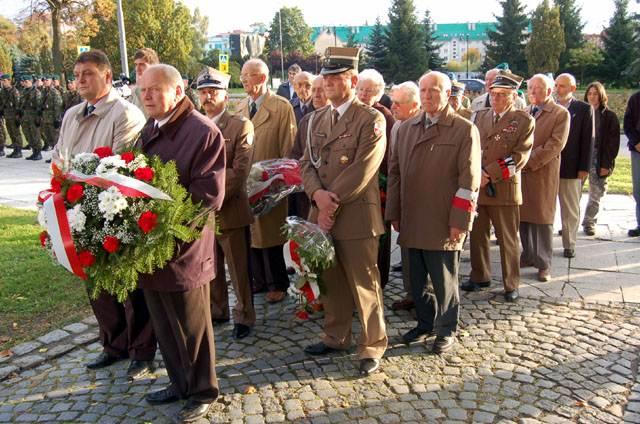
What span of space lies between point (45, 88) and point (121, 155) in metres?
14.6

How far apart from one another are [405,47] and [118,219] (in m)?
53.6

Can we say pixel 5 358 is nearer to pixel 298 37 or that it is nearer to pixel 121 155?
pixel 121 155

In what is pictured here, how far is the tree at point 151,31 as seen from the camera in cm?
3606

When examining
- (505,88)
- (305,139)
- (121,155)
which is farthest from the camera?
(505,88)

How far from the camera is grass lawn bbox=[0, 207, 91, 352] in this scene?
17.9 feet

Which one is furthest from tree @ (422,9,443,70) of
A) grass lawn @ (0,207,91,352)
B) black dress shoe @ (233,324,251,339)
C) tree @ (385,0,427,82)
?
black dress shoe @ (233,324,251,339)

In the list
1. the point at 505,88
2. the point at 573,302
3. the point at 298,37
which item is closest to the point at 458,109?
the point at 505,88

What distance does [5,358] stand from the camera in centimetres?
481

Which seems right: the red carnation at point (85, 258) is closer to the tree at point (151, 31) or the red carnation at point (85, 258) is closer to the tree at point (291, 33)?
the tree at point (151, 31)

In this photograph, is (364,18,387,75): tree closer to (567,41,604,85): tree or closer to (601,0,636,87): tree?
(567,41,604,85): tree

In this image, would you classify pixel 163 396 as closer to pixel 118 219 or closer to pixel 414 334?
pixel 118 219

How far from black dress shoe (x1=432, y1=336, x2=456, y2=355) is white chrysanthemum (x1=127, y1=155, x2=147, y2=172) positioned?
2.71 meters

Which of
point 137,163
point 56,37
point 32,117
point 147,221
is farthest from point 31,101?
point 147,221

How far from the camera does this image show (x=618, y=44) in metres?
43.6
